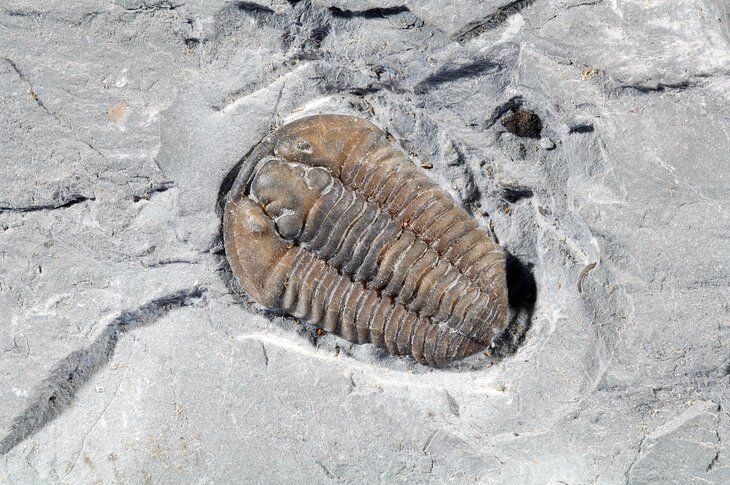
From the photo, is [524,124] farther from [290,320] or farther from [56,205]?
[56,205]

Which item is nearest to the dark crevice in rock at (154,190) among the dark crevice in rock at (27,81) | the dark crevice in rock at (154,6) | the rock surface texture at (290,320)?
the rock surface texture at (290,320)

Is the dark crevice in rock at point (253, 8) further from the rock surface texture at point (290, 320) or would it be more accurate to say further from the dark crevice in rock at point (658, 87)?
the dark crevice in rock at point (658, 87)

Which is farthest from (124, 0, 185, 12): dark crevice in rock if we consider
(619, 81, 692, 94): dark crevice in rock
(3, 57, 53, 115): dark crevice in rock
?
(619, 81, 692, 94): dark crevice in rock

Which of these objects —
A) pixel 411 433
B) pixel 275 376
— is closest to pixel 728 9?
pixel 411 433

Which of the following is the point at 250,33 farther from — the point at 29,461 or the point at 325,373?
the point at 29,461

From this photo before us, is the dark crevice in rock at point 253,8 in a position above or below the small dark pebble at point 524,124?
above

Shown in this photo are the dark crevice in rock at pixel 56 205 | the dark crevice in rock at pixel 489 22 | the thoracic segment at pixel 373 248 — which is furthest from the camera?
the dark crevice in rock at pixel 56 205

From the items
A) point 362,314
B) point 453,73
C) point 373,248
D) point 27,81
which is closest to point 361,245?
point 373,248
